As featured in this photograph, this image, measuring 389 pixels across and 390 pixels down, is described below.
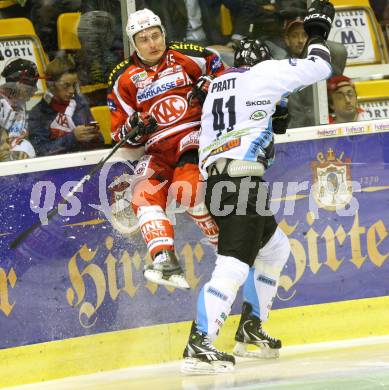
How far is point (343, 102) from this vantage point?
563cm

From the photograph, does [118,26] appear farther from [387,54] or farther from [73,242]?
[387,54]

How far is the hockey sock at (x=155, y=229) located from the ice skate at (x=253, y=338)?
20.5 inches

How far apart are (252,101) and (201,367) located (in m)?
1.18

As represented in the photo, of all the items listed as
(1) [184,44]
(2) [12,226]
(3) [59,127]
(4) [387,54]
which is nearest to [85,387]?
(2) [12,226]

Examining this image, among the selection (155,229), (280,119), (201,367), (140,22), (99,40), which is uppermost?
(140,22)

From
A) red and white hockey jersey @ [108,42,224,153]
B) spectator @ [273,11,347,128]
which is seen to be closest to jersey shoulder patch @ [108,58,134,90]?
red and white hockey jersey @ [108,42,224,153]

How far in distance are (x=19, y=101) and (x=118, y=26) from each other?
2.07ft

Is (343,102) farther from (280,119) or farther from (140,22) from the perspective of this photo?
(140,22)

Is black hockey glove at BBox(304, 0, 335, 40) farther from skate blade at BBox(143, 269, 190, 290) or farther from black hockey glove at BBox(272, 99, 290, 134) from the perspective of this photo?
skate blade at BBox(143, 269, 190, 290)

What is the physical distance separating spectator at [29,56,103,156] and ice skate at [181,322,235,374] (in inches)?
45.3

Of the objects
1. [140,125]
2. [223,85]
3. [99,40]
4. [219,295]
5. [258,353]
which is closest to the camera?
[219,295]

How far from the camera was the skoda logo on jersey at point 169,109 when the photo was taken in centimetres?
508

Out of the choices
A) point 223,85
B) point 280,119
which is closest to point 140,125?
point 223,85

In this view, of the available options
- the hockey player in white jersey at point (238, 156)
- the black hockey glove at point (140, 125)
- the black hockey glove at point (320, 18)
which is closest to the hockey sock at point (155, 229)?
the hockey player in white jersey at point (238, 156)
